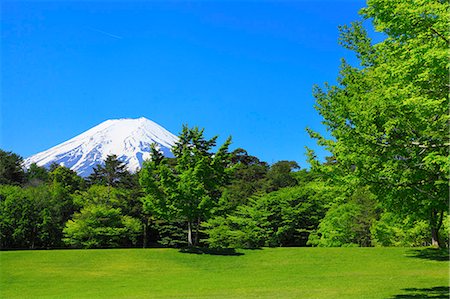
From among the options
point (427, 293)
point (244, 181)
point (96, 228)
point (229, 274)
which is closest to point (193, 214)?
point (229, 274)

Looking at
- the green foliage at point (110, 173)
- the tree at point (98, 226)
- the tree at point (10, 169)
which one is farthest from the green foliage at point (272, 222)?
the tree at point (10, 169)

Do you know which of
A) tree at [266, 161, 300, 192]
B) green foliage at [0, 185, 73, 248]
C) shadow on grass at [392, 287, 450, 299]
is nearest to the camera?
shadow on grass at [392, 287, 450, 299]

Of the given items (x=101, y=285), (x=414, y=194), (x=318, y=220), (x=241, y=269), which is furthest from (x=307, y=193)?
(x=414, y=194)

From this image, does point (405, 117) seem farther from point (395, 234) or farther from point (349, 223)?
point (349, 223)

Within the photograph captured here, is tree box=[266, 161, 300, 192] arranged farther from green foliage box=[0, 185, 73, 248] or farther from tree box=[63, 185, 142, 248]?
green foliage box=[0, 185, 73, 248]

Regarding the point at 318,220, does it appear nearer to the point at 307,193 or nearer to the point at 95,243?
the point at 307,193

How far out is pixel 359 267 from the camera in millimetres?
24500

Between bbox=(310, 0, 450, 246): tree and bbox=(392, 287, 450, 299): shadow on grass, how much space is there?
2830 millimetres

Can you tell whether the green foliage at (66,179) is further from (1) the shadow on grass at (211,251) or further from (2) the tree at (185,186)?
(1) the shadow on grass at (211,251)

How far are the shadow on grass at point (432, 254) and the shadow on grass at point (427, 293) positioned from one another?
10656 millimetres

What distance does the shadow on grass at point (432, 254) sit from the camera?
24.9 meters

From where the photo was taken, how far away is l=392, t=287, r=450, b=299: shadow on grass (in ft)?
43.8

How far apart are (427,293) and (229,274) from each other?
1257cm

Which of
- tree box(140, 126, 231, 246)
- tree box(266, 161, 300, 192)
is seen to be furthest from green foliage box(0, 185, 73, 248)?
tree box(266, 161, 300, 192)
